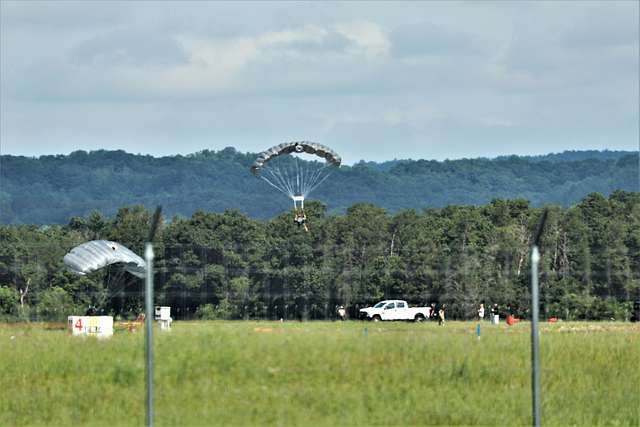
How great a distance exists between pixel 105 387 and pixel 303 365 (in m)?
4.81

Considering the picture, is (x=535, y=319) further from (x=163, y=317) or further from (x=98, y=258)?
(x=163, y=317)

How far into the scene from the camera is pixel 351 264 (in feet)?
364

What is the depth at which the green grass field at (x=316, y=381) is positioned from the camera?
3178 cm

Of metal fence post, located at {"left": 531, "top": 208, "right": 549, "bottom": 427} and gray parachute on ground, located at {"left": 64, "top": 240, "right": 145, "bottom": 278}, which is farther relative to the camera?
gray parachute on ground, located at {"left": 64, "top": 240, "right": 145, "bottom": 278}

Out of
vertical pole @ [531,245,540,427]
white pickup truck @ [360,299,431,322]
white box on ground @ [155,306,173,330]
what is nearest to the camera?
vertical pole @ [531,245,540,427]

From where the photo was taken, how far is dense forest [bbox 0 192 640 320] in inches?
3474

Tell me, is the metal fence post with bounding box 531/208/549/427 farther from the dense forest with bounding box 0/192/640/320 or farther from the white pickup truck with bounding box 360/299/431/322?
the white pickup truck with bounding box 360/299/431/322

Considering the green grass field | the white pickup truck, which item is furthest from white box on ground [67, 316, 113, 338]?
the white pickup truck

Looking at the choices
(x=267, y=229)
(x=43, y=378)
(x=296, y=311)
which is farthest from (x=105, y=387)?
(x=267, y=229)

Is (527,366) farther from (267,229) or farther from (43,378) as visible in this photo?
(267,229)

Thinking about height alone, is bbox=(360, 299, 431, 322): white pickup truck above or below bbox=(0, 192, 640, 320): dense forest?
below

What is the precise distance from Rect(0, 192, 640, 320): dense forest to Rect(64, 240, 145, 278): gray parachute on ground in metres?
6.52

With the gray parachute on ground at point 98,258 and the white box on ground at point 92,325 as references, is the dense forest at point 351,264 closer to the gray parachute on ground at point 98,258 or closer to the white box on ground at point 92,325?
the gray parachute on ground at point 98,258

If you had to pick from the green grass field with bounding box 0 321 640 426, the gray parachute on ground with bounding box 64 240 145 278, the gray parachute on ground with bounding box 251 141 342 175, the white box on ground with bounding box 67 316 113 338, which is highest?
the gray parachute on ground with bounding box 251 141 342 175
